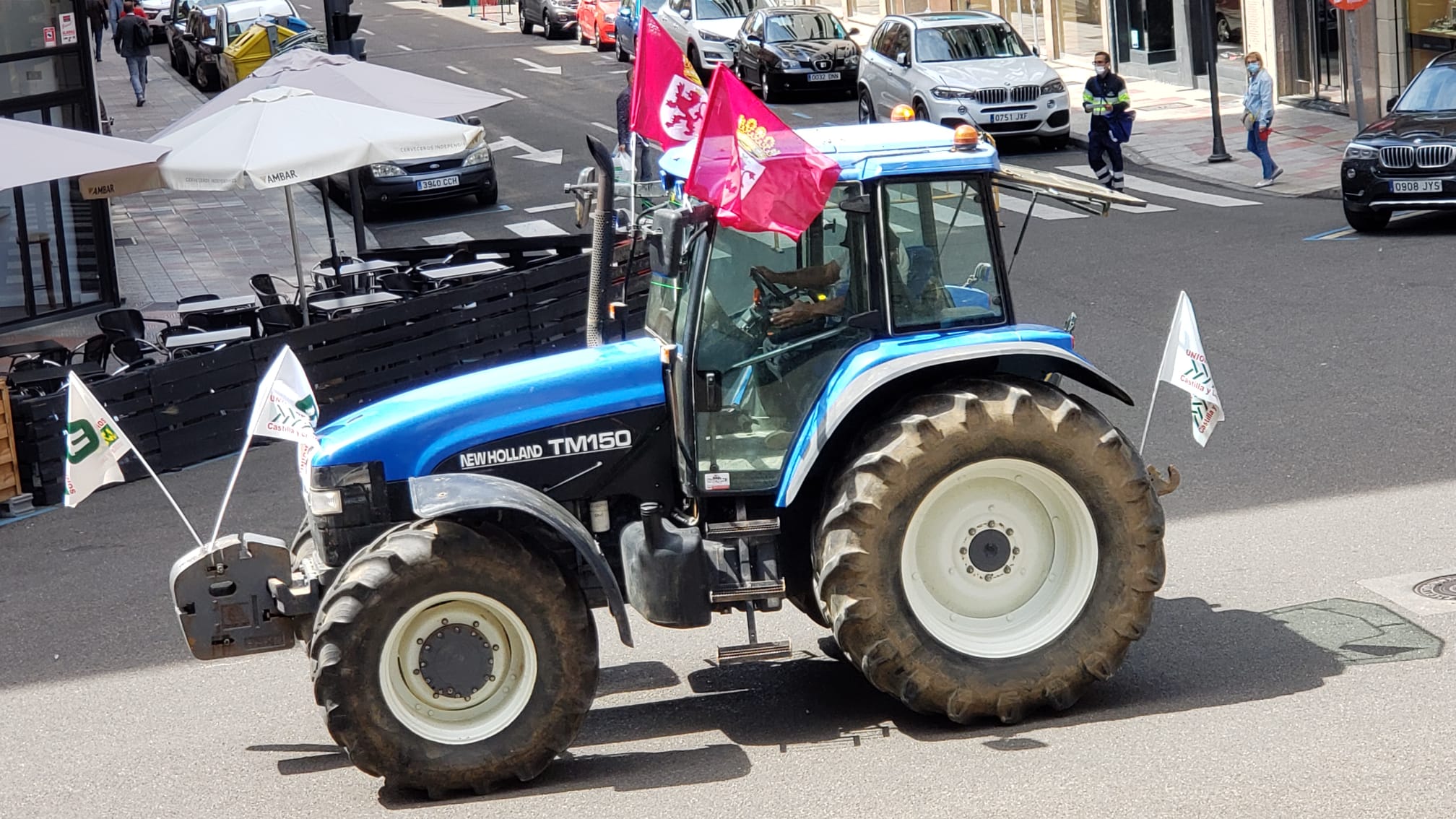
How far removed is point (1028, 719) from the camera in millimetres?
6773

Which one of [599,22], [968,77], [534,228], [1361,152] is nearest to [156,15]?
[599,22]

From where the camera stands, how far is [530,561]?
6.38m

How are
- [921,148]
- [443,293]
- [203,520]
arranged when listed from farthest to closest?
[443,293]
[203,520]
[921,148]

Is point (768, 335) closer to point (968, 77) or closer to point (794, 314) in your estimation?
point (794, 314)

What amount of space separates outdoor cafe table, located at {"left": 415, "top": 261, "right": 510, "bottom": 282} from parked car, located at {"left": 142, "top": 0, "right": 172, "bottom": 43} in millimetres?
36171

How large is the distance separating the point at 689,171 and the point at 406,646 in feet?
Answer: 7.00

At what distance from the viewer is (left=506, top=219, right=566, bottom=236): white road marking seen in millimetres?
22484

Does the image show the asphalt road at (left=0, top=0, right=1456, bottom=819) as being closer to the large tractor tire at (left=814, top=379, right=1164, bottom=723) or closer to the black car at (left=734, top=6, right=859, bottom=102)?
the large tractor tire at (left=814, top=379, right=1164, bottom=723)

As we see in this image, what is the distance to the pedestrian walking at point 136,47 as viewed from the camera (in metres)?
35.4

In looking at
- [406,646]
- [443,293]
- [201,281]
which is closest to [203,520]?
[443,293]

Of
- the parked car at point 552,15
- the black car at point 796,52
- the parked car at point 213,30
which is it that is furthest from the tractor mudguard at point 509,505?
the parked car at point 552,15

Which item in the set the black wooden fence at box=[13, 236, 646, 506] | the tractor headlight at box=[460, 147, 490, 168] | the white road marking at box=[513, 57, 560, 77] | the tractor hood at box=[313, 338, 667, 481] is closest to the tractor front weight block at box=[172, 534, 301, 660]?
the tractor hood at box=[313, 338, 667, 481]

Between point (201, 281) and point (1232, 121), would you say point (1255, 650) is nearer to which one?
point (201, 281)

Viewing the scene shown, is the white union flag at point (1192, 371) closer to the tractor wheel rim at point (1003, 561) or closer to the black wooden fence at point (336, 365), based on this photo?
the tractor wheel rim at point (1003, 561)
